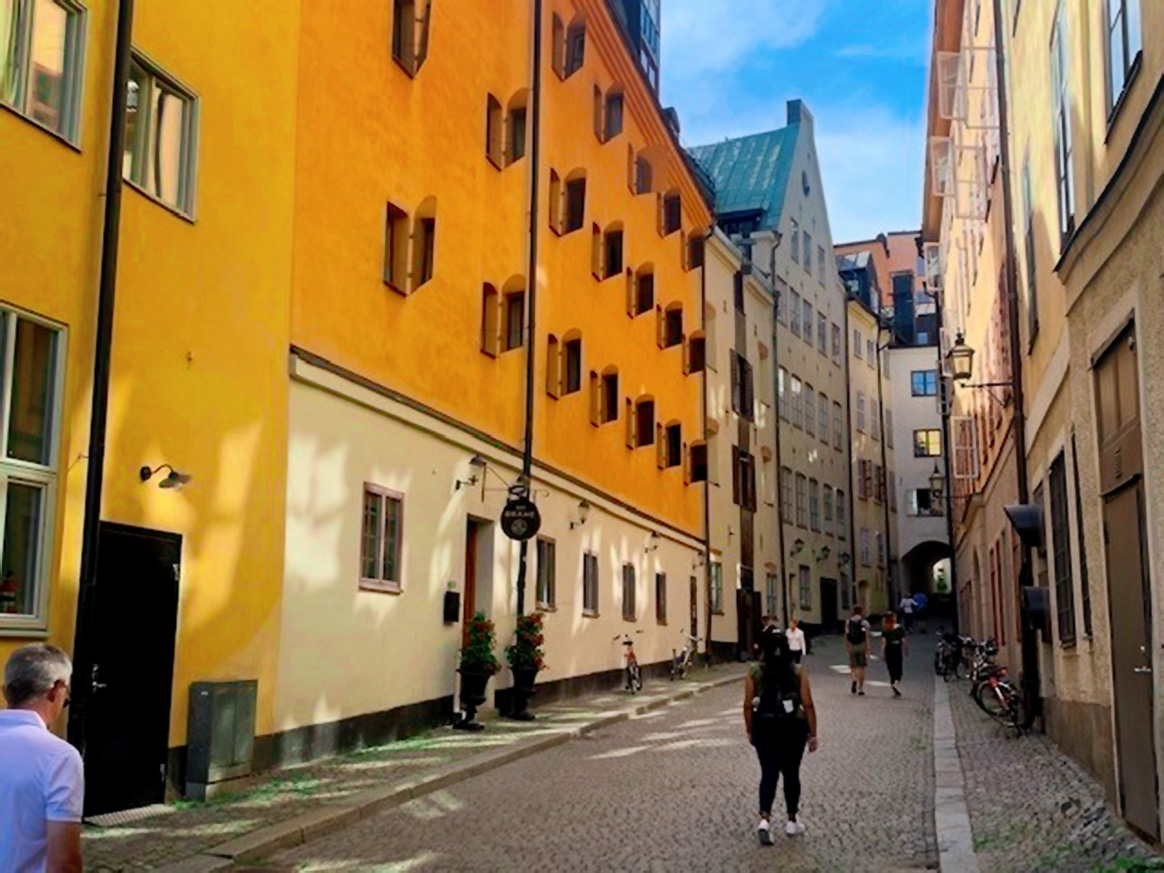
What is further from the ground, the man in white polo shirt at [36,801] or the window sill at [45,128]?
the window sill at [45,128]

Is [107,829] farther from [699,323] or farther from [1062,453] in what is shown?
[699,323]

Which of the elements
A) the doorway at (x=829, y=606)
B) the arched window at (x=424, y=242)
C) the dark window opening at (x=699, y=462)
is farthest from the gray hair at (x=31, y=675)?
the doorway at (x=829, y=606)

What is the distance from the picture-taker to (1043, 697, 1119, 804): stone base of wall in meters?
9.98

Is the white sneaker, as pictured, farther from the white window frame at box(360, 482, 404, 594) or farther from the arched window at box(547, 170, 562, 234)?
the arched window at box(547, 170, 562, 234)

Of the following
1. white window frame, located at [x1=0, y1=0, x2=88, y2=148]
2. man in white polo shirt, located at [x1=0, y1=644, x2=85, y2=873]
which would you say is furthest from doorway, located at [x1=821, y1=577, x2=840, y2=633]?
man in white polo shirt, located at [x1=0, y1=644, x2=85, y2=873]

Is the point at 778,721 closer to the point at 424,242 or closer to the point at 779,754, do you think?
the point at 779,754

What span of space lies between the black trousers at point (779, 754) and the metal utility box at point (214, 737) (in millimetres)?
4594

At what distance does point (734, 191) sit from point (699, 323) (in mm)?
12922

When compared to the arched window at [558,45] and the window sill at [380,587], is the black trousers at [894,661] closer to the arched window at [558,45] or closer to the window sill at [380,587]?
the arched window at [558,45]

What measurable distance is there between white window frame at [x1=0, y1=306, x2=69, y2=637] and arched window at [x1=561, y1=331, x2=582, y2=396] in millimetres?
13296

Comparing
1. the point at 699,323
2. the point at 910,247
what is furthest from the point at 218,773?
the point at 910,247

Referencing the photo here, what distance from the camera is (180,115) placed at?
11273mm

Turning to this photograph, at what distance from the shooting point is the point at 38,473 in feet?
30.1

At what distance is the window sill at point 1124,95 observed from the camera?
8.31 meters
